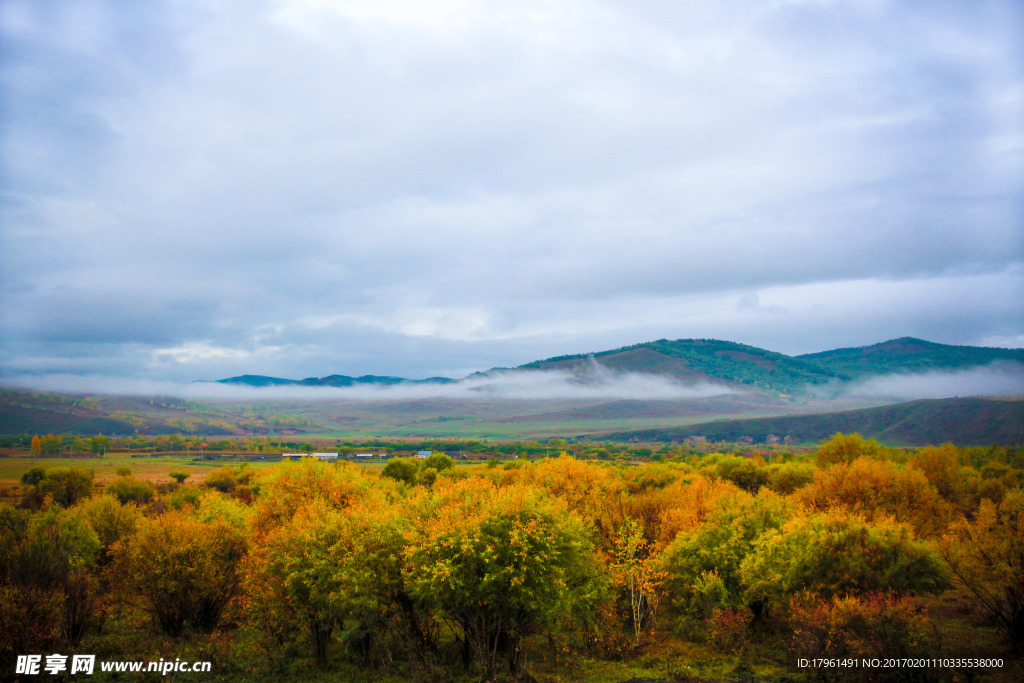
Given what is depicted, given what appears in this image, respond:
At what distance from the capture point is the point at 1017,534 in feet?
126

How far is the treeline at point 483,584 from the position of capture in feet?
117

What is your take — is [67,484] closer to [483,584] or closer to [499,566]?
[483,584]

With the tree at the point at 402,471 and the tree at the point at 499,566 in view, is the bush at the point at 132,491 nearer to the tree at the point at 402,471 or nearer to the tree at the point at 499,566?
the tree at the point at 402,471

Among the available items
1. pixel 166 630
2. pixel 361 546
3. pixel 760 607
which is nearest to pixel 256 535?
pixel 166 630

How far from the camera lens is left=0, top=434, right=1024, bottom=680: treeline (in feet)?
117

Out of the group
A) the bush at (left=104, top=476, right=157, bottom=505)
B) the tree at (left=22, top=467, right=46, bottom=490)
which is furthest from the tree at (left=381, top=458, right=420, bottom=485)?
the tree at (left=22, top=467, right=46, bottom=490)

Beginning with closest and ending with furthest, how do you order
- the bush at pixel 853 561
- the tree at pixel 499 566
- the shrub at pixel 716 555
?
the tree at pixel 499 566 < the bush at pixel 853 561 < the shrub at pixel 716 555

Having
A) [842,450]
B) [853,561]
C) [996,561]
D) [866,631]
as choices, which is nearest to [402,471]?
[842,450]

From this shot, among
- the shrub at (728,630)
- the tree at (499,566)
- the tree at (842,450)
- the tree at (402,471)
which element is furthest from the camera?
the tree at (402,471)

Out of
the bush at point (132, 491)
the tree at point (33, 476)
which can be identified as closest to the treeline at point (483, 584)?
the bush at point (132, 491)

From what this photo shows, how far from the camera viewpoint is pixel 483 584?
3419 cm

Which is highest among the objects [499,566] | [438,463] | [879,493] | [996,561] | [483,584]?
[499,566]

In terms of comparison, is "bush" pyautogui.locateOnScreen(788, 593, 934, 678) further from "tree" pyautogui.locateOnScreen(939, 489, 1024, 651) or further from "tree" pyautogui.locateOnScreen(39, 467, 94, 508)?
"tree" pyautogui.locateOnScreen(39, 467, 94, 508)

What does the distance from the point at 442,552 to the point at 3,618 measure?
25.9 m
